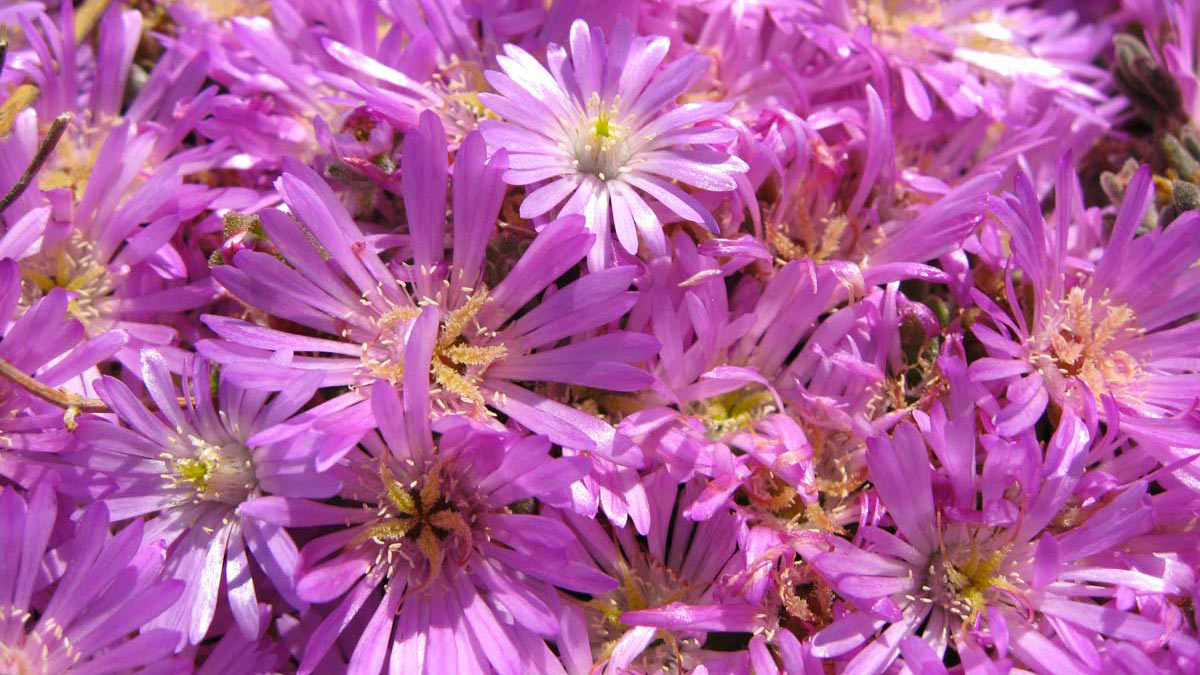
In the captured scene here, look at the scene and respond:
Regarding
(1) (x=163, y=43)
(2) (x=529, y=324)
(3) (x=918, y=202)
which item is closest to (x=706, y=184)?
(2) (x=529, y=324)

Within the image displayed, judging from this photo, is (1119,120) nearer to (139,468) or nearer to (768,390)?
(768,390)

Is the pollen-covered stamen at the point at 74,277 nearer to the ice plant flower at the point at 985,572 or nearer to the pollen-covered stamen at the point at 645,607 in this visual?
the pollen-covered stamen at the point at 645,607

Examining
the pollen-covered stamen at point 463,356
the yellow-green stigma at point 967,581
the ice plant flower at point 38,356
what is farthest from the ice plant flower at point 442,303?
the yellow-green stigma at point 967,581

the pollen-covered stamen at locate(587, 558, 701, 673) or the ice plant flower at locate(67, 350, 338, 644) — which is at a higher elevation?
the ice plant flower at locate(67, 350, 338, 644)

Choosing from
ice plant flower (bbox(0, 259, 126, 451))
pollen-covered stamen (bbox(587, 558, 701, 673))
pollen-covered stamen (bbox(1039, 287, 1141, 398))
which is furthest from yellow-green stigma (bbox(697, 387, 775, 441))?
ice plant flower (bbox(0, 259, 126, 451))

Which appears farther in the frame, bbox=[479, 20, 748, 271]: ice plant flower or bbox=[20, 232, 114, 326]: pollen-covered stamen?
bbox=[20, 232, 114, 326]: pollen-covered stamen

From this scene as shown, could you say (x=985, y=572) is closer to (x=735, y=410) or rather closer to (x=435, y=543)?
(x=735, y=410)

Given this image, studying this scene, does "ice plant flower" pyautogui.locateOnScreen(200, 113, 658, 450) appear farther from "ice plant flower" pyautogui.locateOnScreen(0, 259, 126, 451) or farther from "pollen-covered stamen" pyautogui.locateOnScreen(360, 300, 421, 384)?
"ice plant flower" pyautogui.locateOnScreen(0, 259, 126, 451)
